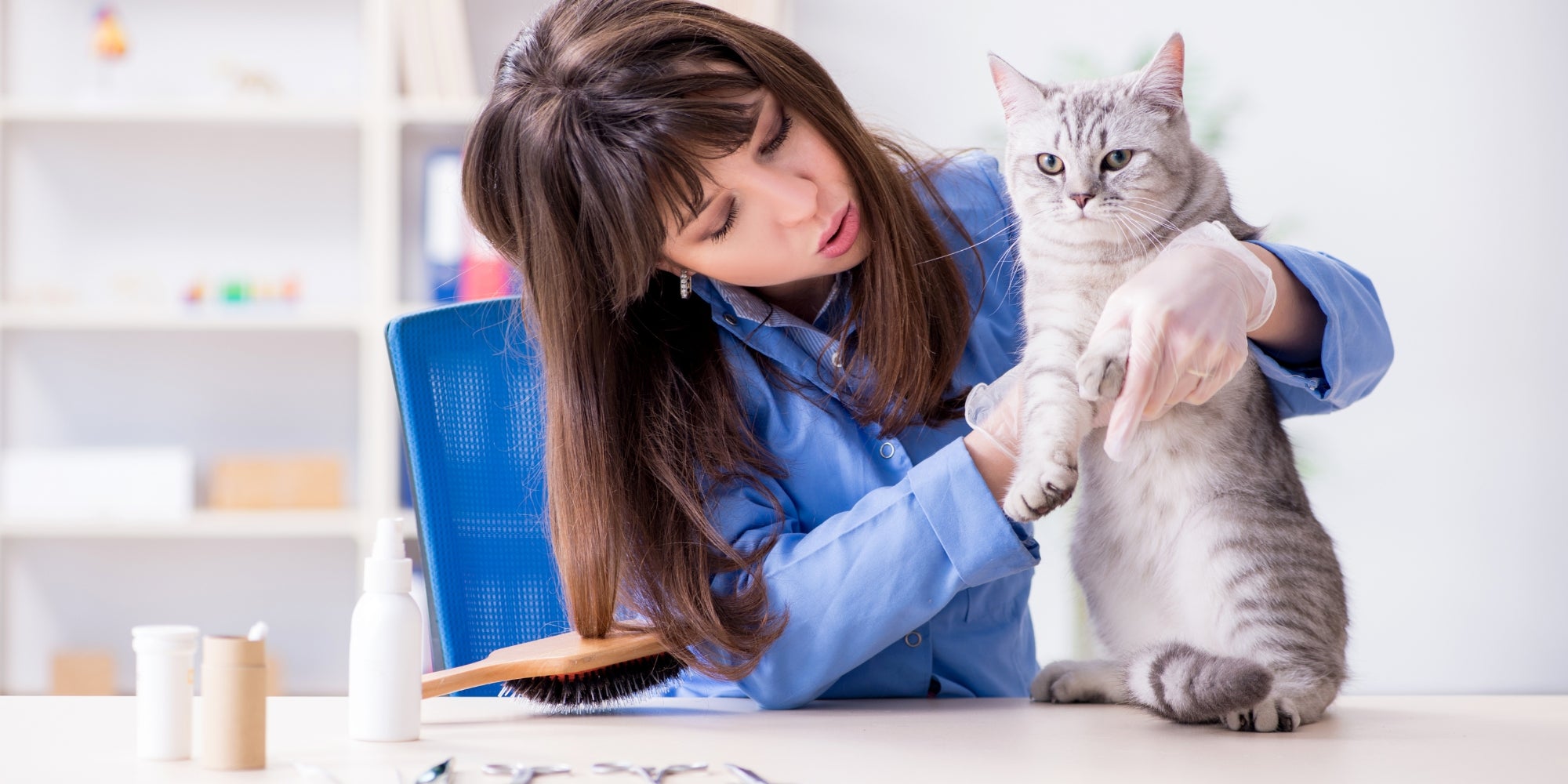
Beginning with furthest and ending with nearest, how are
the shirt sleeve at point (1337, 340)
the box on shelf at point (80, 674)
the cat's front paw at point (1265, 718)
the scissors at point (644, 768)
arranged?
the box on shelf at point (80, 674)
the shirt sleeve at point (1337, 340)
the cat's front paw at point (1265, 718)
the scissors at point (644, 768)

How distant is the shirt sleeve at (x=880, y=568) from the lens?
944 millimetres

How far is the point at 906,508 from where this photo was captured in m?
0.99

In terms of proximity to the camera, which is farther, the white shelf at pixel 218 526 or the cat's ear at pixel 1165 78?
the white shelf at pixel 218 526

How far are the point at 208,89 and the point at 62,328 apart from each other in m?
0.62

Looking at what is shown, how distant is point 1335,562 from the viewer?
998mm

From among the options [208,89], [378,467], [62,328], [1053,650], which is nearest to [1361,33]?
[1053,650]

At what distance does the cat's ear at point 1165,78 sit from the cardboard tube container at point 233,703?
32.6 inches

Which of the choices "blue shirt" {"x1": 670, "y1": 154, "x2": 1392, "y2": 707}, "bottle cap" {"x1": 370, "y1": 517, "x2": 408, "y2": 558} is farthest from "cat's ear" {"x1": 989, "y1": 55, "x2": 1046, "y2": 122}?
"bottle cap" {"x1": 370, "y1": 517, "x2": 408, "y2": 558}

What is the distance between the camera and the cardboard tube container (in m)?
0.74

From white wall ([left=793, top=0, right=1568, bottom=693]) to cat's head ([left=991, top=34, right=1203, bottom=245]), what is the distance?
1834 millimetres

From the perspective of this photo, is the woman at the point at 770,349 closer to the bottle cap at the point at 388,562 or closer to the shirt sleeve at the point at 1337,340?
the shirt sleeve at the point at 1337,340

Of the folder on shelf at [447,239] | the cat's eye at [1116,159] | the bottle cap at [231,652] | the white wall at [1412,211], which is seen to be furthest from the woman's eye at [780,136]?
the white wall at [1412,211]

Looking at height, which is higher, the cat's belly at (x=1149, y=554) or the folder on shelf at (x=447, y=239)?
the folder on shelf at (x=447, y=239)

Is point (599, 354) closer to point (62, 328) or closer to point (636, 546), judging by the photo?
point (636, 546)
